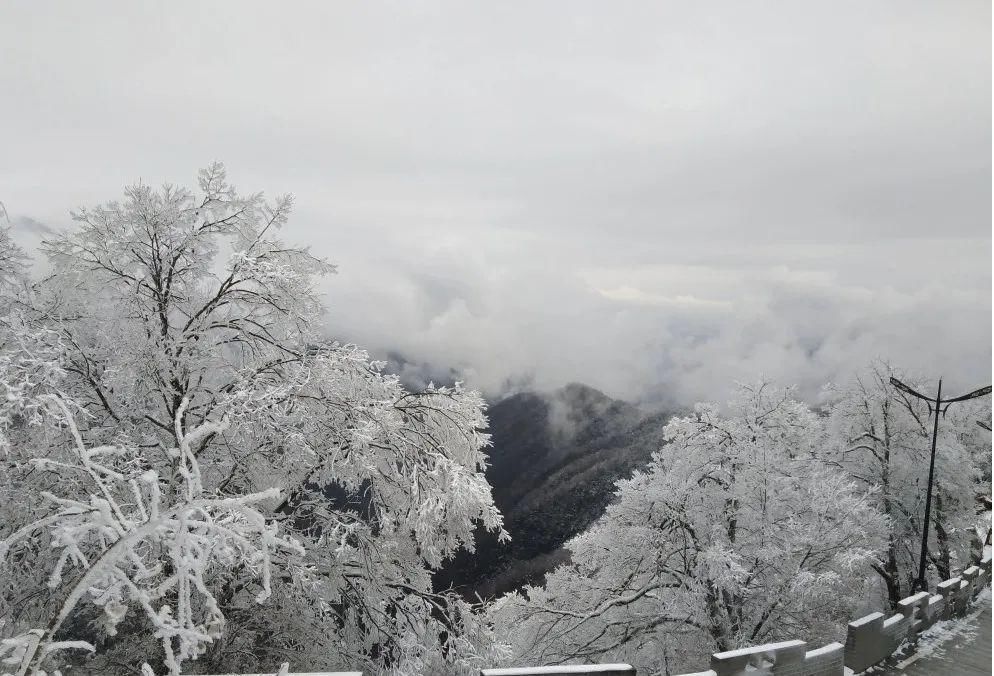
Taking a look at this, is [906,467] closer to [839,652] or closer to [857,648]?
[857,648]

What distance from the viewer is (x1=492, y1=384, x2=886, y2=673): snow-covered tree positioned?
45.9 feet

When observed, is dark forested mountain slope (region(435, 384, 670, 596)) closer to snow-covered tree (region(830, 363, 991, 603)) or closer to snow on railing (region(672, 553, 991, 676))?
snow-covered tree (region(830, 363, 991, 603))

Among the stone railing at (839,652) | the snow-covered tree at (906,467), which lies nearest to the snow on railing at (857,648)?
the stone railing at (839,652)

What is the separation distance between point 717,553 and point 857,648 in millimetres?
5834

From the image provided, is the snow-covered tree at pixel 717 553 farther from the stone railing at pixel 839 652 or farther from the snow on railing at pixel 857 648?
the stone railing at pixel 839 652

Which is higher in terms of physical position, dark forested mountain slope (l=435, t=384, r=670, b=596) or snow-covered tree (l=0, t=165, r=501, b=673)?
snow-covered tree (l=0, t=165, r=501, b=673)

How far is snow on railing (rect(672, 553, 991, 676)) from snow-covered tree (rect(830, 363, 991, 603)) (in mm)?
9646

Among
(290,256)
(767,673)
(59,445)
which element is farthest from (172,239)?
(767,673)

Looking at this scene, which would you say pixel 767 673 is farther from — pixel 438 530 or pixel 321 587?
pixel 321 587

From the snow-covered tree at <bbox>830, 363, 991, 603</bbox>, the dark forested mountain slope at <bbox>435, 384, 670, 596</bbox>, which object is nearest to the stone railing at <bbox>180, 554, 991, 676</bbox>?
the snow-covered tree at <bbox>830, 363, 991, 603</bbox>

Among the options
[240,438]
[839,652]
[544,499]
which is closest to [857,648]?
[839,652]

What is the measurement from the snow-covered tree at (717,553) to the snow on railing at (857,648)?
7.31 feet

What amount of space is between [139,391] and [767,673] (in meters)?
7.99

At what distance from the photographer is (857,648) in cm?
734
